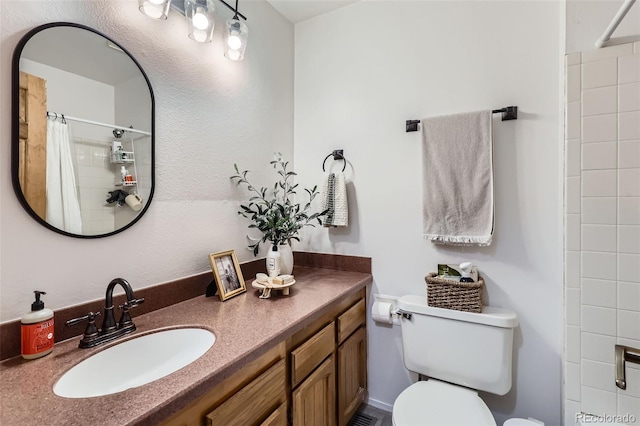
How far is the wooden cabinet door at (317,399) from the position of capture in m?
1.10

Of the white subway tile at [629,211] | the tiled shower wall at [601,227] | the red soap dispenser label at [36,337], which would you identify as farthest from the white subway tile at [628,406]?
the red soap dispenser label at [36,337]

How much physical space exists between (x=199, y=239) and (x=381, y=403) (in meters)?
1.44

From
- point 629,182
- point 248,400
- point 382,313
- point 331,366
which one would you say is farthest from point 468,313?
point 248,400

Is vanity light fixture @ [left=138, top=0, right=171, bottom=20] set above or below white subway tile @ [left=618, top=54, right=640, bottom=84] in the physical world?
above

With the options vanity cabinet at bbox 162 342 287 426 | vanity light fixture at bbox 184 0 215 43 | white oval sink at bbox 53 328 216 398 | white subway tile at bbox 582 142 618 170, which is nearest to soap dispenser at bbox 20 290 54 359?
white oval sink at bbox 53 328 216 398

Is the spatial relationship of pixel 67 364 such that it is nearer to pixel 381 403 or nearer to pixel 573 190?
pixel 381 403

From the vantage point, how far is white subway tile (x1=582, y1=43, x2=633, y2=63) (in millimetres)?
1071

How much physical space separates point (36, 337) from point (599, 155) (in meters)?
1.98

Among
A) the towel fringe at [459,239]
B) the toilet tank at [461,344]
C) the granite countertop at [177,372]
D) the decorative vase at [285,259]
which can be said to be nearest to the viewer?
the granite countertop at [177,372]

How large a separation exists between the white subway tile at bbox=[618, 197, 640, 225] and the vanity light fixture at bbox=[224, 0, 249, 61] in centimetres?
175

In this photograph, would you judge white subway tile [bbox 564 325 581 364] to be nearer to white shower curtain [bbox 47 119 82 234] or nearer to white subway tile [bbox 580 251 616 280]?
white subway tile [bbox 580 251 616 280]

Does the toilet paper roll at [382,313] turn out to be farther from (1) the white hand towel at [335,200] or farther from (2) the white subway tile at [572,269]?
(2) the white subway tile at [572,269]

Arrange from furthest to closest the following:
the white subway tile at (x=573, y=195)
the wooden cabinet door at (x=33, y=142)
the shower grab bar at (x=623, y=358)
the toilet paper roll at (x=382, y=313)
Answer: the toilet paper roll at (x=382, y=313)
the white subway tile at (x=573, y=195)
the shower grab bar at (x=623, y=358)
the wooden cabinet door at (x=33, y=142)

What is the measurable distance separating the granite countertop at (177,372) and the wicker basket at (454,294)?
457 mm
